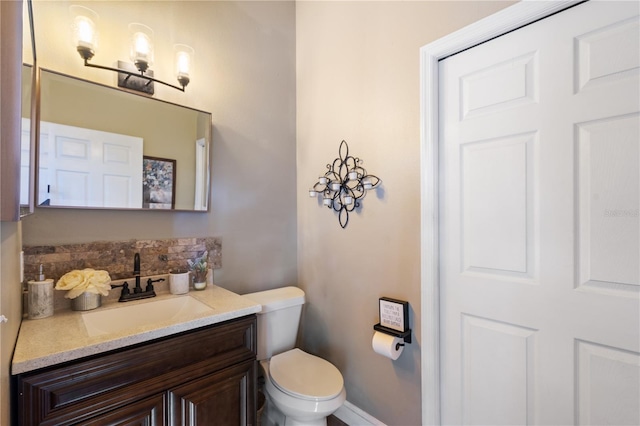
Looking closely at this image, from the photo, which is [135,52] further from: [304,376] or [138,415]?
[304,376]

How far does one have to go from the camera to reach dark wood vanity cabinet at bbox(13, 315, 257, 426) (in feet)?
2.99

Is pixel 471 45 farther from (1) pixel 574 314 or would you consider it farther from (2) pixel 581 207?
(1) pixel 574 314

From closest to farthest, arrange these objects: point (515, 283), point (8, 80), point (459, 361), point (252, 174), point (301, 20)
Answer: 1. point (8, 80)
2. point (515, 283)
3. point (459, 361)
4. point (252, 174)
5. point (301, 20)

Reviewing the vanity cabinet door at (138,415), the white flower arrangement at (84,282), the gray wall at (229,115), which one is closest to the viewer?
the vanity cabinet door at (138,415)

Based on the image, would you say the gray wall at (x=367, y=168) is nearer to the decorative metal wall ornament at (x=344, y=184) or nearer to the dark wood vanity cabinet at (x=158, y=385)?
the decorative metal wall ornament at (x=344, y=184)

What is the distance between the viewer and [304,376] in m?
1.58

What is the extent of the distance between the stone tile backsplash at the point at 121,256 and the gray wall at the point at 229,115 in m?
0.04

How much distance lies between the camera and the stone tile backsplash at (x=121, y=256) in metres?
1.31

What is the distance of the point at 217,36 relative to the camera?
1.87 m

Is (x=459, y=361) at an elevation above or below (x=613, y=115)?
below

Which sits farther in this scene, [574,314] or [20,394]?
[574,314]

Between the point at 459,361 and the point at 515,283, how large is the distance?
1.53ft

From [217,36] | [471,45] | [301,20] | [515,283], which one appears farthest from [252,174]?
[515,283]

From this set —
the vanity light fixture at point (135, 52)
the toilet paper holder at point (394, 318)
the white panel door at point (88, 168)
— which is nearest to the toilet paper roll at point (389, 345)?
the toilet paper holder at point (394, 318)
